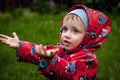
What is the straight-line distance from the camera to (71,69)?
3512mm

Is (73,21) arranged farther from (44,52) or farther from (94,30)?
(44,52)

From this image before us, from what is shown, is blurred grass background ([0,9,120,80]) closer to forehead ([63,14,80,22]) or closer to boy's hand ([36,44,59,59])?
forehead ([63,14,80,22])

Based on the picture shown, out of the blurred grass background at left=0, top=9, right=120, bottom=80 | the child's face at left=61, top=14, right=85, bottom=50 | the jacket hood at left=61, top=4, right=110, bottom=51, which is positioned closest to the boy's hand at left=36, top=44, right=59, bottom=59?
the child's face at left=61, top=14, right=85, bottom=50

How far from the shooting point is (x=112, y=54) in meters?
6.15

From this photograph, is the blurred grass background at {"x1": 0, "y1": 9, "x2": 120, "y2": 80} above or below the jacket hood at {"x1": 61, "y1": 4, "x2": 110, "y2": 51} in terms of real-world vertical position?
below

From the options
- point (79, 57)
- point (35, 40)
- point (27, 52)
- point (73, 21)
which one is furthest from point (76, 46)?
point (35, 40)

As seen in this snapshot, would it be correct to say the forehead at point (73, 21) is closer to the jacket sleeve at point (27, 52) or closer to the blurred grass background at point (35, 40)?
the jacket sleeve at point (27, 52)

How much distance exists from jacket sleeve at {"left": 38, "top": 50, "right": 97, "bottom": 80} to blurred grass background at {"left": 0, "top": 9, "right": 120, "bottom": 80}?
164 cm

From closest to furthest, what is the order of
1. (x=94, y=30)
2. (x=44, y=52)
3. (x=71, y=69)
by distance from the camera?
(x=44, y=52) → (x=71, y=69) → (x=94, y=30)

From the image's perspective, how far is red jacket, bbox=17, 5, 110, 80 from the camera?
3.45 meters

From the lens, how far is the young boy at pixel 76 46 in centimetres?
353

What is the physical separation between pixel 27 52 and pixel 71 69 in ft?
1.51

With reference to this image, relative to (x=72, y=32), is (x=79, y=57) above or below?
below

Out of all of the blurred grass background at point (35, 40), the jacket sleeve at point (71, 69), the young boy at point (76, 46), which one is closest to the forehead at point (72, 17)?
the young boy at point (76, 46)
